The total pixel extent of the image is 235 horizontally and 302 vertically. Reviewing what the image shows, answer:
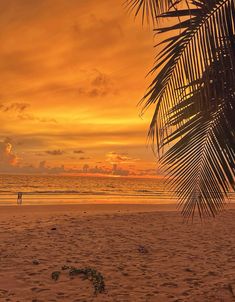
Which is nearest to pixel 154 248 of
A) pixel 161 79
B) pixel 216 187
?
pixel 216 187

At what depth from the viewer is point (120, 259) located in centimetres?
909

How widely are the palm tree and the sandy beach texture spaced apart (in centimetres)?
249

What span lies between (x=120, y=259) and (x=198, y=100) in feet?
18.2

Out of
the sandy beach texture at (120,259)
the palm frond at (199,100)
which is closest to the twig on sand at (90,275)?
the sandy beach texture at (120,259)

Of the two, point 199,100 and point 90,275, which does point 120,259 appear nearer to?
point 90,275

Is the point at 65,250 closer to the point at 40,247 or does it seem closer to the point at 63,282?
the point at 40,247

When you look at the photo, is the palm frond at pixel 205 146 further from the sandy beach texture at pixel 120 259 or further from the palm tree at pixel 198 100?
the sandy beach texture at pixel 120 259

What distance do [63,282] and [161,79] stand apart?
14.4 ft

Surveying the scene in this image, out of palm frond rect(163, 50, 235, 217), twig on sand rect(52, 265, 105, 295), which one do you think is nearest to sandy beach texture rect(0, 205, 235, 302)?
twig on sand rect(52, 265, 105, 295)

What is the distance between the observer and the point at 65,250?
9945mm

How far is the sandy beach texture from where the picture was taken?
6789 millimetres

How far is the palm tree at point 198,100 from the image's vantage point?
152 inches

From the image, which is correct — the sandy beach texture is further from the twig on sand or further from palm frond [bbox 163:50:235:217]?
palm frond [bbox 163:50:235:217]

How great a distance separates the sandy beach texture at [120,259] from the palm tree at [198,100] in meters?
2.49
